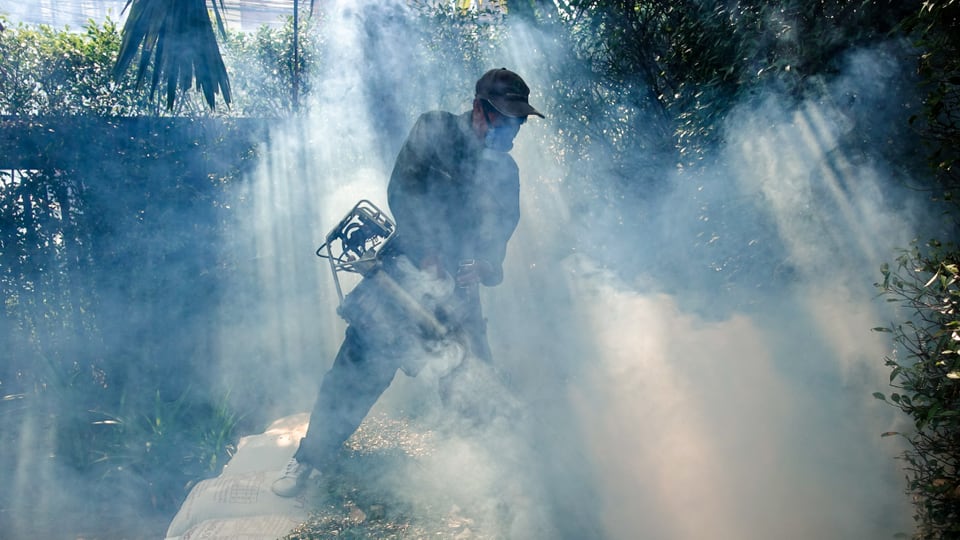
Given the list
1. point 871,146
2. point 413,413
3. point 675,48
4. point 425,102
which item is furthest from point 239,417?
point 871,146

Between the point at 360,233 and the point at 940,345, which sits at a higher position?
the point at 360,233

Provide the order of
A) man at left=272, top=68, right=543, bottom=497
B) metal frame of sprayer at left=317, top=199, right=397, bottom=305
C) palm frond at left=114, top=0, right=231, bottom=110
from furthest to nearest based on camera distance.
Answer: palm frond at left=114, top=0, right=231, bottom=110 < metal frame of sprayer at left=317, top=199, right=397, bottom=305 < man at left=272, top=68, right=543, bottom=497

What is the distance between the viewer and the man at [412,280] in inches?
151

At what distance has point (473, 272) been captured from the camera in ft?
12.9

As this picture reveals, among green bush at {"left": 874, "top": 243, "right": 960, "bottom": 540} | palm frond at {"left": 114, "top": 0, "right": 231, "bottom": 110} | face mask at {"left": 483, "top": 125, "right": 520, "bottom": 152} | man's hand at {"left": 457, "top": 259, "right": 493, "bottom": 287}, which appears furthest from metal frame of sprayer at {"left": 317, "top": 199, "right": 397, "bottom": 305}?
green bush at {"left": 874, "top": 243, "right": 960, "bottom": 540}

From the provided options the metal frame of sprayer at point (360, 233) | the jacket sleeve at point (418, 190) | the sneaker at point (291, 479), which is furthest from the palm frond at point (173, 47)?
the sneaker at point (291, 479)

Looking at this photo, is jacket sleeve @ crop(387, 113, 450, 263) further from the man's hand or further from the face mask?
the face mask

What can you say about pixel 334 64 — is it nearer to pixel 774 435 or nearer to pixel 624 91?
pixel 624 91

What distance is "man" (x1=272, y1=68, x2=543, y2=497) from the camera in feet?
12.6

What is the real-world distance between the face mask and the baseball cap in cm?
14

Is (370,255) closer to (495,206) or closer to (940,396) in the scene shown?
(495,206)

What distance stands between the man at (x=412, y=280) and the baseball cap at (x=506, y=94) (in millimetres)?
261

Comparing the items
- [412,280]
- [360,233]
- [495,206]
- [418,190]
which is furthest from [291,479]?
[495,206]

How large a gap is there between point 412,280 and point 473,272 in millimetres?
407
